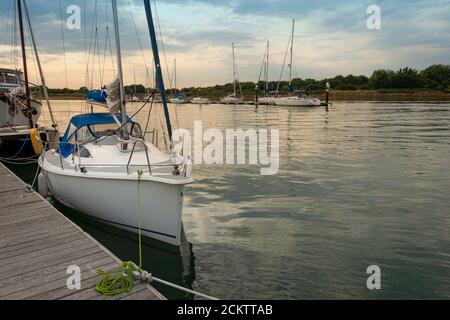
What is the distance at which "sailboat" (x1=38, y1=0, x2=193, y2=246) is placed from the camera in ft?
23.4

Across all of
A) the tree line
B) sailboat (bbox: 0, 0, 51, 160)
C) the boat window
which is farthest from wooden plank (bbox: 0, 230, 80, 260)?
the tree line

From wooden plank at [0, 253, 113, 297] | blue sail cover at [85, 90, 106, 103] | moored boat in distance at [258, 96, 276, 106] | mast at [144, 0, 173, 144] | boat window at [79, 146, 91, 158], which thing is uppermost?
moored boat in distance at [258, 96, 276, 106]

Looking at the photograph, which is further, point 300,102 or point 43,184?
point 300,102

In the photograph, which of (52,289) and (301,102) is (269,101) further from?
(52,289)

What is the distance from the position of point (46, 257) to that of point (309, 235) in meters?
5.44

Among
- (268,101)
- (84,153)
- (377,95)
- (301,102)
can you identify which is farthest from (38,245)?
(377,95)

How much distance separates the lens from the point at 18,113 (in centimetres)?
2245

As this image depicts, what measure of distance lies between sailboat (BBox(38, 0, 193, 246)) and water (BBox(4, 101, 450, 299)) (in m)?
0.56

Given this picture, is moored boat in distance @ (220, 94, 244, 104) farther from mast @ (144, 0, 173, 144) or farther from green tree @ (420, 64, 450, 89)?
mast @ (144, 0, 173, 144)

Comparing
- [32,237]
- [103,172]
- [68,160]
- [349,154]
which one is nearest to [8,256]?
[32,237]

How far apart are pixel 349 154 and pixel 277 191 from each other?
8.36 metres

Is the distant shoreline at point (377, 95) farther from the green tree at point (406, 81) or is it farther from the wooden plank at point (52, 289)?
the wooden plank at point (52, 289)
